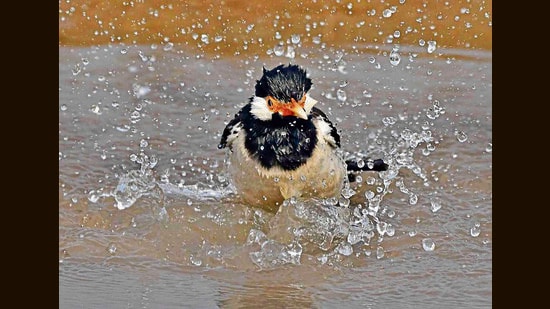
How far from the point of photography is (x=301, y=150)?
5789 millimetres

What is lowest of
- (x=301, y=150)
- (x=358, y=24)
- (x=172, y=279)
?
(x=172, y=279)

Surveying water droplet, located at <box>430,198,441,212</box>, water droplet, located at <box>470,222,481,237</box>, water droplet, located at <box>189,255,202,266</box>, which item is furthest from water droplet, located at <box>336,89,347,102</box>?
water droplet, located at <box>189,255,202,266</box>

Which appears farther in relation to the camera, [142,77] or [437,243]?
[142,77]

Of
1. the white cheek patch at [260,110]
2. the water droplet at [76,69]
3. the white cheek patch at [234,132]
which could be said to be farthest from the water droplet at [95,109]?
the white cheek patch at [260,110]

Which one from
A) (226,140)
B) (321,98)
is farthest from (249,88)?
(226,140)

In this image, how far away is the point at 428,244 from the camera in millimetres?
5797

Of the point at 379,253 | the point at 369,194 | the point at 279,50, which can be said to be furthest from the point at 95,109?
the point at 379,253

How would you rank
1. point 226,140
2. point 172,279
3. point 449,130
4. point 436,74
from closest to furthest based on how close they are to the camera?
point 172,279 < point 226,140 < point 449,130 < point 436,74

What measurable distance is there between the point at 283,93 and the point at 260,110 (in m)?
0.31

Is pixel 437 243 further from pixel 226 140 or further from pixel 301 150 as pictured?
pixel 226 140

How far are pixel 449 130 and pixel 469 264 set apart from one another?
2.69 metres

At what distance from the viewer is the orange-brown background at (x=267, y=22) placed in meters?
10.2

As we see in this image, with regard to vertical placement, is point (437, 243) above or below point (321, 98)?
below

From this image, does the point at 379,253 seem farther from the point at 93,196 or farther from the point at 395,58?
the point at 395,58
